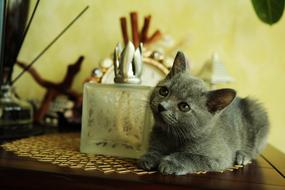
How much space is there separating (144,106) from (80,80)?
611 millimetres

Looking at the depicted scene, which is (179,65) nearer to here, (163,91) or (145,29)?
(163,91)

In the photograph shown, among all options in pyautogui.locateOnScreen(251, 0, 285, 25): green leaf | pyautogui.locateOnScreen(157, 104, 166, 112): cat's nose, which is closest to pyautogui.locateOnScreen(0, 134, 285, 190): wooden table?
pyautogui.locateOnScreen(157, 104, 166, 112): cat's nose

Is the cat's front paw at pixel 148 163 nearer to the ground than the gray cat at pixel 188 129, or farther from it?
nearer to the ground

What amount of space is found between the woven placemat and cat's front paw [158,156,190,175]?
0.08 ft

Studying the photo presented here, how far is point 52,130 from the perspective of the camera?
116 cm

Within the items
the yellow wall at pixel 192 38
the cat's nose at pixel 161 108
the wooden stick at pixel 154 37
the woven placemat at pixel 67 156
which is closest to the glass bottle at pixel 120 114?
the woven placemat at pixel 67 156

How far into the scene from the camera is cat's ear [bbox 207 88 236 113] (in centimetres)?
66

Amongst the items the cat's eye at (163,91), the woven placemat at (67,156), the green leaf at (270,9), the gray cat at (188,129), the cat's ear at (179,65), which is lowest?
the woven placemat at (67,156)

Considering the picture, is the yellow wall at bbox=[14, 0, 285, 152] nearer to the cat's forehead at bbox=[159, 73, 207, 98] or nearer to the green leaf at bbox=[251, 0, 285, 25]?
the green leaf at bbox=[251, 0, 285, 25]

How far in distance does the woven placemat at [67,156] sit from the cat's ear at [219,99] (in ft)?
0.48

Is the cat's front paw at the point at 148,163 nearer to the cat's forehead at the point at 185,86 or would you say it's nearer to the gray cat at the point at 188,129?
the gray cat at the point at 188,129

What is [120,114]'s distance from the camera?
32.6 inches

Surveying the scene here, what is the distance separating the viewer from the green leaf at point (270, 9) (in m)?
1.03

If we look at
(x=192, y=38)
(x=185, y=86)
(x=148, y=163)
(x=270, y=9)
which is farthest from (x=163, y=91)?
(x=192, y=38)
